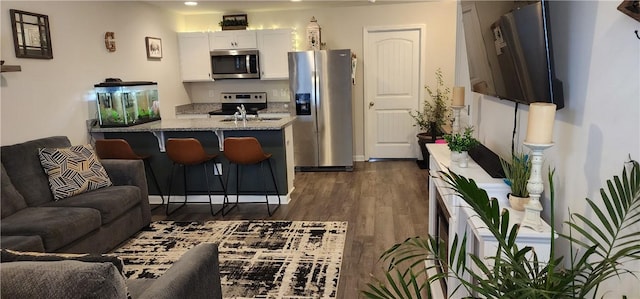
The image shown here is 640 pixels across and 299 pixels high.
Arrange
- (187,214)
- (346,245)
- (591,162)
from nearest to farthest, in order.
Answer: (591,162) → (346,245) → (187,214)

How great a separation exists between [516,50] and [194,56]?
5.36 metres

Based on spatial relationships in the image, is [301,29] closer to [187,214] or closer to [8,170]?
[187,214]

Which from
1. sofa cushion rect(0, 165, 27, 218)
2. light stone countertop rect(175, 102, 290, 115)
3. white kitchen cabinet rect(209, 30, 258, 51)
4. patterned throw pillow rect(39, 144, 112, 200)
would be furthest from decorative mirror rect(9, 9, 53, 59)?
white kitchen cabinet rect(209, 30, 258, 51)

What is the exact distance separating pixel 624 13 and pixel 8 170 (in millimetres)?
3716

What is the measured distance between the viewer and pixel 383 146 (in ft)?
21.0

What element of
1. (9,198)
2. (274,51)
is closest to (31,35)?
(9,198)

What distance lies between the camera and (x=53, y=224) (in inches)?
104

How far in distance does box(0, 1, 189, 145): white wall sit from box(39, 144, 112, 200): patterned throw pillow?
14.6 inches

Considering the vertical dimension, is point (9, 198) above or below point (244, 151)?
below

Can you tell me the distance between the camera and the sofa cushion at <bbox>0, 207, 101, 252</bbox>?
2.58 m

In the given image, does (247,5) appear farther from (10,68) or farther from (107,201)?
(107,201)

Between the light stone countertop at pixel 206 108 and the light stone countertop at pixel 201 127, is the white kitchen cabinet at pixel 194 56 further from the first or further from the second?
the light stone countertop at pixel 201 127

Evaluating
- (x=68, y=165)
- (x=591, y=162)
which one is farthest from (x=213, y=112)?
(x=591, y=162)

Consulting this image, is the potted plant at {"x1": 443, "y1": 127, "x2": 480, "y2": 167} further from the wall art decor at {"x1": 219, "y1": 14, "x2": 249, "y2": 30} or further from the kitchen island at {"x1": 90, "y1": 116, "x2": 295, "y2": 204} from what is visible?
the wall art decor at {"x1": 219, "y1": 14, "x2": 249, "y2": 30}
